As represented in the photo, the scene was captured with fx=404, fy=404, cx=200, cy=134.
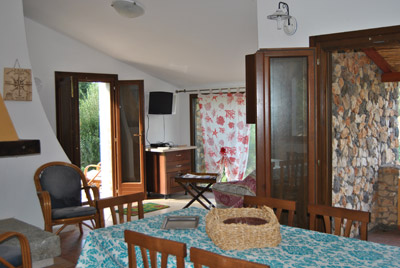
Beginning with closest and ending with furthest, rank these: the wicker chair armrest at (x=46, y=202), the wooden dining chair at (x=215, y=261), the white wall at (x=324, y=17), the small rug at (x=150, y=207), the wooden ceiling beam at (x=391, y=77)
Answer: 1. the wooden dining chair at (x=215, y=261)
2. the white wall at (x=324, y=17)
3. the wicker chair armrest at (x=46, y=202)
4. the wooden ceiling beam at (x=391, y=77)
5. the small rug at (x=150, y=207)

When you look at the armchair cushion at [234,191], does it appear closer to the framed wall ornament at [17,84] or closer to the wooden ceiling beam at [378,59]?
the wooden ceiling beam at [378,59]

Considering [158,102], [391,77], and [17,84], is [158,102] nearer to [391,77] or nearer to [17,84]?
[17,84]

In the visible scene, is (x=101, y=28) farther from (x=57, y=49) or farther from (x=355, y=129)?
(x=355, y=129)

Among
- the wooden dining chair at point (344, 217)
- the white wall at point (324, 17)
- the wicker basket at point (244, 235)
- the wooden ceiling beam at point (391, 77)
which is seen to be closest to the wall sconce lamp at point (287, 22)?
the white wall at point (324, 17)

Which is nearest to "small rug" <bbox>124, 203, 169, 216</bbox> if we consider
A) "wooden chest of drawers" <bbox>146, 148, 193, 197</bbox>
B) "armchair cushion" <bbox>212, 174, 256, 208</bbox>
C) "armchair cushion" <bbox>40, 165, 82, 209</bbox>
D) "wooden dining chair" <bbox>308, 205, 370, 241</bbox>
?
"wooden chest of drawers" <bbox>146, 148, 193, 197</bbox>

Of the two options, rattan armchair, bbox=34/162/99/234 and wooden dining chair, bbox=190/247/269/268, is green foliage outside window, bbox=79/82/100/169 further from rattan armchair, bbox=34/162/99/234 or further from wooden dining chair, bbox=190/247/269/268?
wooden dining chair, bbox=190/247/269/268

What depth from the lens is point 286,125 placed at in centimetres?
362

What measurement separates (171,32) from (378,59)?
263 cm

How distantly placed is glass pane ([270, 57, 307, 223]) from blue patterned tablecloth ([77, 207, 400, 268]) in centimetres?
127

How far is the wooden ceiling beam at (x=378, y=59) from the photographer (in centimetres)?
457

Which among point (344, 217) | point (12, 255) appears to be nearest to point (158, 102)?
point (12, 255)

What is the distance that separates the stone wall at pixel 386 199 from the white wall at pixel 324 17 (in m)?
2.56

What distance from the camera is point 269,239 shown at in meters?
2.02

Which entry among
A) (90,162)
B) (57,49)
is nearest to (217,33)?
(57,49)
